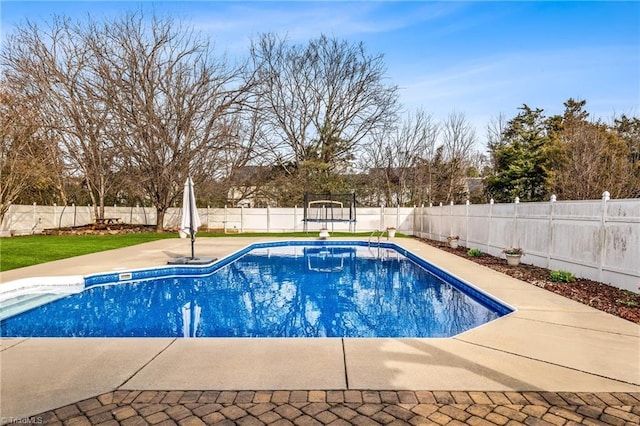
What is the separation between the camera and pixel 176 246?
490 inches

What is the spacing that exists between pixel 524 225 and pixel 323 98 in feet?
63.0

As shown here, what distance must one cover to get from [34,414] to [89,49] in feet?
66.4

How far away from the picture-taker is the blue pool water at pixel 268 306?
16.5 feet

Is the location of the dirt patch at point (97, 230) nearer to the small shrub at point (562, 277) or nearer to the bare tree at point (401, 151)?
the bare tree at point (401, 151)

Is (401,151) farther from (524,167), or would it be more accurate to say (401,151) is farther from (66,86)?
(66,86)

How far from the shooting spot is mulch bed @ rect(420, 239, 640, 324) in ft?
16.3

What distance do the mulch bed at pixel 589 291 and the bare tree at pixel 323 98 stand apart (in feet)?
57.5

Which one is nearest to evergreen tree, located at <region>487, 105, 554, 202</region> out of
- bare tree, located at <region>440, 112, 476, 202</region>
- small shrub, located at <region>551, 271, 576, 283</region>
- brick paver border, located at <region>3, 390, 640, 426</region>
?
bare tree, located at <region>440, 112, 476, 202</region>

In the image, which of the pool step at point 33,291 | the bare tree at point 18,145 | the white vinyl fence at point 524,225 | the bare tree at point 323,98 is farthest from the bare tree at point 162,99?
the pool step at point 33,291

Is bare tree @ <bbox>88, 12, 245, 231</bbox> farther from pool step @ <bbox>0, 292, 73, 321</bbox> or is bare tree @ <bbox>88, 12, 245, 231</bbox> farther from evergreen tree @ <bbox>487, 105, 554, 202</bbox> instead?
evergreen tree @ <bbox>487, 105, 554, 202</bbox>

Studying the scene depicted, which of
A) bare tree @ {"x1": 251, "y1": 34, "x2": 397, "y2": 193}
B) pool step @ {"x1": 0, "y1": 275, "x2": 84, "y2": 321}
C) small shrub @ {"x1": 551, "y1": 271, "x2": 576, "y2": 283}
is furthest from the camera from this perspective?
bare tree @ {"x1": 251, "y1": 34, "x2": 397, "y2": 193}

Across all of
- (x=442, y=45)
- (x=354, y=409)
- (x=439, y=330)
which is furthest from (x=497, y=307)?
(x=442, y=45)

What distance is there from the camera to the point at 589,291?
19.6 feet

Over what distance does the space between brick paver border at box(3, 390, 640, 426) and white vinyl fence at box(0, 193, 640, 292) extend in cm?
421
